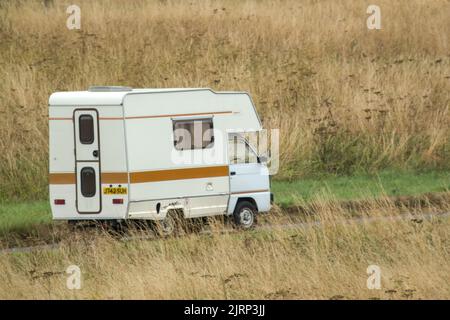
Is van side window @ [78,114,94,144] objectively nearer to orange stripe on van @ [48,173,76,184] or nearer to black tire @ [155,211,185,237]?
orange stripe on van @ [48,173,76,184]

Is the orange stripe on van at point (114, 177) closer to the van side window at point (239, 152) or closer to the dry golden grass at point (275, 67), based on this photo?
the van side window at point (239, 152)

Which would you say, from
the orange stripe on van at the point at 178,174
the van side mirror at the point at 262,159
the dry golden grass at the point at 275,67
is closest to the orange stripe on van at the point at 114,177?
the orange stripe on van at the point at 178,174

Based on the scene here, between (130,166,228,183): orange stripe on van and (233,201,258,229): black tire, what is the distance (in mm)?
716

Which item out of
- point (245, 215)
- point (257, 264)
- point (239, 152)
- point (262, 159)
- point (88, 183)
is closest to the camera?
point (257, 264)

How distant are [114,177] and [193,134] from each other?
1.53 metres

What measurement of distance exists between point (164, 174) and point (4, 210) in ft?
12.2

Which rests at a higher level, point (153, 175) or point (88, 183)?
point (153, 175)

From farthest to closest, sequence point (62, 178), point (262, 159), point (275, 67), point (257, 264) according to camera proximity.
A: 1. point (275, 67)
2. point (262, 159)
3. point (62, 178)
4. point (257, 264)

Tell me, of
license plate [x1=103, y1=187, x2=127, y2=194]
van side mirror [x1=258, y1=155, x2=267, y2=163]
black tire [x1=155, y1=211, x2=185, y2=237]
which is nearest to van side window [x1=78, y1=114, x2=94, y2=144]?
license plate [x1=103, y1=187, x2=127, y2=194]

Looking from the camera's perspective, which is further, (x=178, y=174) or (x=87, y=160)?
(x=178, y=174)

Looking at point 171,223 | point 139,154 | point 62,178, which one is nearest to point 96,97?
point 139,154

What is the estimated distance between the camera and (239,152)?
2006 cm

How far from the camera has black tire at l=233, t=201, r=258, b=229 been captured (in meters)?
19.8

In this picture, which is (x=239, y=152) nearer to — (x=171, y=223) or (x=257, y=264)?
(x=171, y=223)
